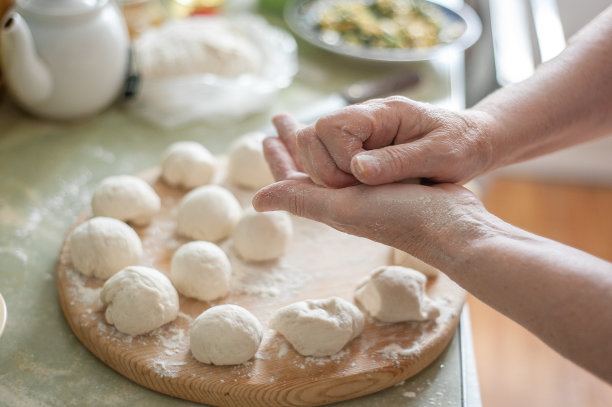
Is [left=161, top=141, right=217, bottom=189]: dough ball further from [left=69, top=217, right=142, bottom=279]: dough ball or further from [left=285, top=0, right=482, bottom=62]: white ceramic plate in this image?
[left=285, top=0, right=482, bottom=62]: white ceramic plate

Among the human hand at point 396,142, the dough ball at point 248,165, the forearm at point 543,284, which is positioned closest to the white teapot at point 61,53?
the dough ball at point 248,165

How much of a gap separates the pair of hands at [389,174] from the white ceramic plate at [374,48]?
949mm

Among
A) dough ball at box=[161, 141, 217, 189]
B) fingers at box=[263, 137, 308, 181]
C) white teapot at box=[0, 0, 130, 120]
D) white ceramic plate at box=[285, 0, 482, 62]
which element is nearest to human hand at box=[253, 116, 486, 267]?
fingers at box=[263, 137, 308, 181]

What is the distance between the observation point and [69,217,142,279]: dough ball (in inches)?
50.3

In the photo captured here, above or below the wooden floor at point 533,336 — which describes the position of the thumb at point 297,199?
above

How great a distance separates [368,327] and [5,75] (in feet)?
4.05

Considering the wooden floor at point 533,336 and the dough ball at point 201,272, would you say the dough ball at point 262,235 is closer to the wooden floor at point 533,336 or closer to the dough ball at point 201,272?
the dough ball at point 201,272

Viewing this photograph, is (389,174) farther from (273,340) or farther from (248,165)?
(248,165)

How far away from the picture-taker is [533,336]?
289 centimetres

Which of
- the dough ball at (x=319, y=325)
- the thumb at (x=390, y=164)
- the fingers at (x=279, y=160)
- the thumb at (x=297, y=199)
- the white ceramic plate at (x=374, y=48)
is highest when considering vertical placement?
the thumb at (x=390, y=164)

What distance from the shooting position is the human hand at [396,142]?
1.12m

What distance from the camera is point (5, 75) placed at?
5.56 ft

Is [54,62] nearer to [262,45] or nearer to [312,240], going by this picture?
[262,45]

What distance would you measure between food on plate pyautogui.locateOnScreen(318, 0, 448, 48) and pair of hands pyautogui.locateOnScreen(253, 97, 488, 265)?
3.53ft
